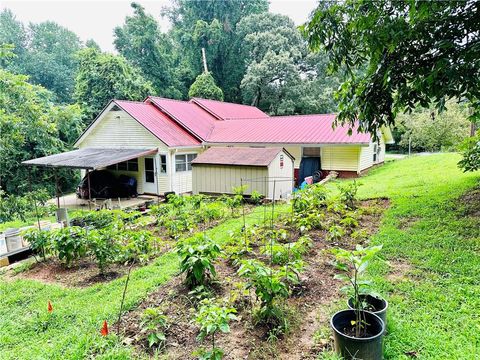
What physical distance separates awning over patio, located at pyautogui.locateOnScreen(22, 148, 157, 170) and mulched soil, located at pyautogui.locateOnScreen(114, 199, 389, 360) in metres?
8.69

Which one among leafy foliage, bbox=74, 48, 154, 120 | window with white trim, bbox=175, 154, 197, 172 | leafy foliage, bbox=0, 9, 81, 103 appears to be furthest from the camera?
leafy foliage, bbox=0, 9, 81, 103

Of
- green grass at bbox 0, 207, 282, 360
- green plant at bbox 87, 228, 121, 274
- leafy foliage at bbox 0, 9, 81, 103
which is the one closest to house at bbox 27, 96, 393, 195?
green plant at bbox 87, 228, 121, 274

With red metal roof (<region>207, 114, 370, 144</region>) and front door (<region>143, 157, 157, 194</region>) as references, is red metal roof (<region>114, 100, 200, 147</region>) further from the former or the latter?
red metal roof (<region>207, 114, 370, 144</region>)

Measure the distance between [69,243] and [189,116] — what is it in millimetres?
13593

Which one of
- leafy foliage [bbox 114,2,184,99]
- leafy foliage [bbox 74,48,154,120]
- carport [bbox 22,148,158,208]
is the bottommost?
carport [bbox 22,148,158,208]

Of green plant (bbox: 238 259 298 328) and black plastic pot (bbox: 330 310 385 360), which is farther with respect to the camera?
green plant (bbox: 238 259 298 328)

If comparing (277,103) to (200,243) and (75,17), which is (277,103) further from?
(75,17)

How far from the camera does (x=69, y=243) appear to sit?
537cm

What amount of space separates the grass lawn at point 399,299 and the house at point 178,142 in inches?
325

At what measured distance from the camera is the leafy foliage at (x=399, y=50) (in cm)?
495

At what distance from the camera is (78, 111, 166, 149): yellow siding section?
14.5 meters

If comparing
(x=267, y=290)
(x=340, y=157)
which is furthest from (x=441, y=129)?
(x=267, y=290)

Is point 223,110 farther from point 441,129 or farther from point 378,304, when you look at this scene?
point 378,304

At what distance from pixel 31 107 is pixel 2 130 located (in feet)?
3.31
